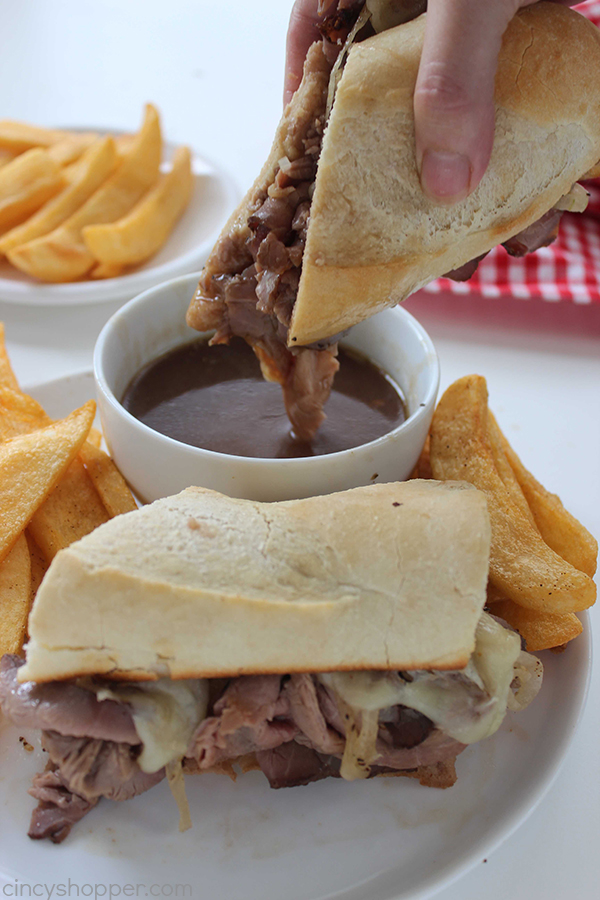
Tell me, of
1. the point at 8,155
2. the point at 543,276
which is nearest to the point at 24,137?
the point at 8,155

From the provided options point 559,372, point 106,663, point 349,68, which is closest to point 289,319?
point 349,68

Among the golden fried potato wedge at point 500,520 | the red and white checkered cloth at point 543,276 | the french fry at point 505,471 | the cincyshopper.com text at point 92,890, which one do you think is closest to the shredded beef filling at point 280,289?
the golden fried potato wedge at point 500,520

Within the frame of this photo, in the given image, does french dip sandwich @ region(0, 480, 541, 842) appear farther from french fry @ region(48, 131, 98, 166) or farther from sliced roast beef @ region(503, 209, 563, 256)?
french fry @ region(48, 131, 98, 166)

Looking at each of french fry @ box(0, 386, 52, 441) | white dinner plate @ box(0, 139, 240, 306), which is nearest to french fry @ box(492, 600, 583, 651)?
french fry @ box(0, 386, 52, 441)

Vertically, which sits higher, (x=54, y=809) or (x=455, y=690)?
(x=455, y=690)

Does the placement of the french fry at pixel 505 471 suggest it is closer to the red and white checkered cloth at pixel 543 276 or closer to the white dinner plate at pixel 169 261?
the red and white checkered cloth at pixel 543 276

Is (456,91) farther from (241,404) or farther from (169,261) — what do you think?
(169,261)
